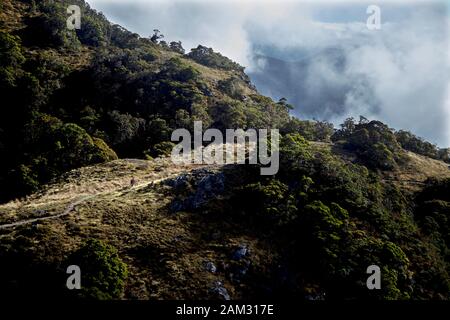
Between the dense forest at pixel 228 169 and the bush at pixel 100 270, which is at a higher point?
the dense forest at pixel 228 169

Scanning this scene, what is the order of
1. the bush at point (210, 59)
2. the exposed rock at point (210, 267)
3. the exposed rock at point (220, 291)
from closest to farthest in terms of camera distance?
the exposed rock at point (220, 291) < the exposed rock at point (210, 267) < the bush at point (210, 59)

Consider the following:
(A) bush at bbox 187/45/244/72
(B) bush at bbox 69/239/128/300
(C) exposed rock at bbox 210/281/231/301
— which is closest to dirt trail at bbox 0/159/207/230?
(B) bush at bbox 69/239/128/300

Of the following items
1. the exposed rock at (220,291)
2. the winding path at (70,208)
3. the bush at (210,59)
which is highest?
the bush at (210,59)

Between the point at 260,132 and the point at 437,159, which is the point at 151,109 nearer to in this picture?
the point at 260,132

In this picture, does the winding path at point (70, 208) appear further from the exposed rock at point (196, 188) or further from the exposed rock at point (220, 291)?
the exposed rock at point (220, 291)

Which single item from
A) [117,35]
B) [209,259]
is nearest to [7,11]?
[117,35]

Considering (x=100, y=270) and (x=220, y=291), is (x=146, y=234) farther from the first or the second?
(x=220, y=291)

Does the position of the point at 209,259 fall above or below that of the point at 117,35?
below

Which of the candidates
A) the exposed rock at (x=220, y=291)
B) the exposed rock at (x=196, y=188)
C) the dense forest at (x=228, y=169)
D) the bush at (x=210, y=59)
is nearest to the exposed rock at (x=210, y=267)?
the dense forest at (x=228, y=169)
